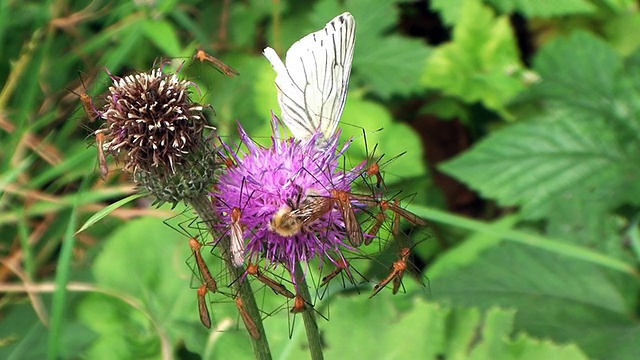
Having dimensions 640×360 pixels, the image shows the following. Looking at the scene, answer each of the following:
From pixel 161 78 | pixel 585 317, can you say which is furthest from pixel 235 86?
pixel 161 78

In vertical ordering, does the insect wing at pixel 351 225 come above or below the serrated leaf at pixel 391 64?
below

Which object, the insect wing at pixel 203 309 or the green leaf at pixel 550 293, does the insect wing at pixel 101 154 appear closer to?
the insect wing at pixel 203 309

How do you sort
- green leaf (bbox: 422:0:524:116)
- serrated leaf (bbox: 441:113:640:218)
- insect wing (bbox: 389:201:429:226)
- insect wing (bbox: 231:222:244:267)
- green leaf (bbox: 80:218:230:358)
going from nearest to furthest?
1. insect wing (bbox: 231:222:244:267)
2. insect wing (bbox: 389:201:429:226)
3. green leaf (bbox: 80:218:230:358)
4. serrated leaf (bbox: 441:113:640:218)
5. green leaf (bbox: 422:0:524:116)

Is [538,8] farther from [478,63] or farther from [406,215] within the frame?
[406,215]

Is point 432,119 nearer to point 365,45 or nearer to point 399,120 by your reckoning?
point 399,120

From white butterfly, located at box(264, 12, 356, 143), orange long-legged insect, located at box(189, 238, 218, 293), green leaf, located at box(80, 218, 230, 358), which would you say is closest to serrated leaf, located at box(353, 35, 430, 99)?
green leaf, located at box(80, 218, 230, 358)

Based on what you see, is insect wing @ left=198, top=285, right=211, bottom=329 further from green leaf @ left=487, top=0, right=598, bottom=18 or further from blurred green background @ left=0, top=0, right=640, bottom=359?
green leaf @ left=487, top=0, right=598, bottom=18

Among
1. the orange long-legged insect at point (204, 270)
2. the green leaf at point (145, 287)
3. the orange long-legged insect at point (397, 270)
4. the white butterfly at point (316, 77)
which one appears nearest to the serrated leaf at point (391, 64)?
the green leaf at point (145, 287)
